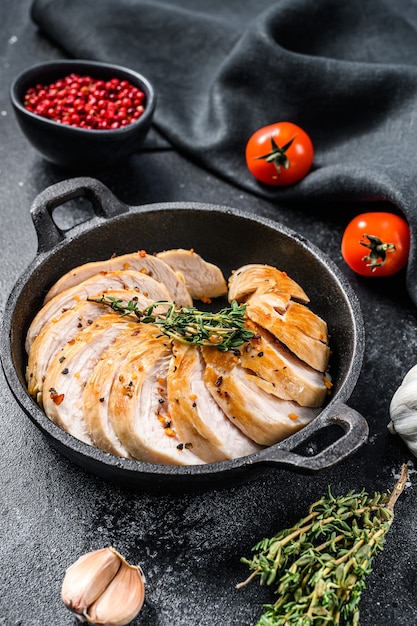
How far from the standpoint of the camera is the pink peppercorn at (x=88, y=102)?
11.4ft

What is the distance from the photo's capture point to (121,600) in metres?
2.14

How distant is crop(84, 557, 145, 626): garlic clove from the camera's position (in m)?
2.12

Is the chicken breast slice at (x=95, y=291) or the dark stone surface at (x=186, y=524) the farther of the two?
the chicken breast slice at (x=95, y=291)

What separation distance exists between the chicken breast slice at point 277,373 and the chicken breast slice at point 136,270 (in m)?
0.48

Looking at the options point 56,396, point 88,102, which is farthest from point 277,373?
point 88,102

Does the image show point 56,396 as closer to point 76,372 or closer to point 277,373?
point 76,372

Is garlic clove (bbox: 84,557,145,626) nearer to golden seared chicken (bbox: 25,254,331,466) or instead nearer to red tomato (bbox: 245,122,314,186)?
golden seared chicken (bbox: 25,254,331,466)

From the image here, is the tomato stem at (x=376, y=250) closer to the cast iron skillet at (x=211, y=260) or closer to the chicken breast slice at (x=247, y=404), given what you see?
the cast iron skillet at (x=211, y=260)

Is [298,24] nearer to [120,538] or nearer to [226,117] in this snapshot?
[226,117]

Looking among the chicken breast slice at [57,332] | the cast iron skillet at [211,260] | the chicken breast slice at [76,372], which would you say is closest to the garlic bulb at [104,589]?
the cast iron skillet at [211,260]

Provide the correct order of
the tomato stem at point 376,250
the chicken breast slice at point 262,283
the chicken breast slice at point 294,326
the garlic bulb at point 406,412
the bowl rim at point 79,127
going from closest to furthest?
the chicken breast slice at point 294,326
the garlic bulb at point 406,412
the chicken breast slice at point 262,283
the tomato stem at point 376,250
the bowl rim at point 79,127

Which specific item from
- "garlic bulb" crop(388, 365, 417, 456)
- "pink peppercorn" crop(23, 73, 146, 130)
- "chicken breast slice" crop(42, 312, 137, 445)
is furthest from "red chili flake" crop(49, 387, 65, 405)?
"pink peppercorn" crop(23, 73, 146, 130)

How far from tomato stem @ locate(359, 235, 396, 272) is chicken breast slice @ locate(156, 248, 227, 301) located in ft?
2.17

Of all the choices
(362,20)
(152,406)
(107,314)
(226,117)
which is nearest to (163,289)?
(107,314)
